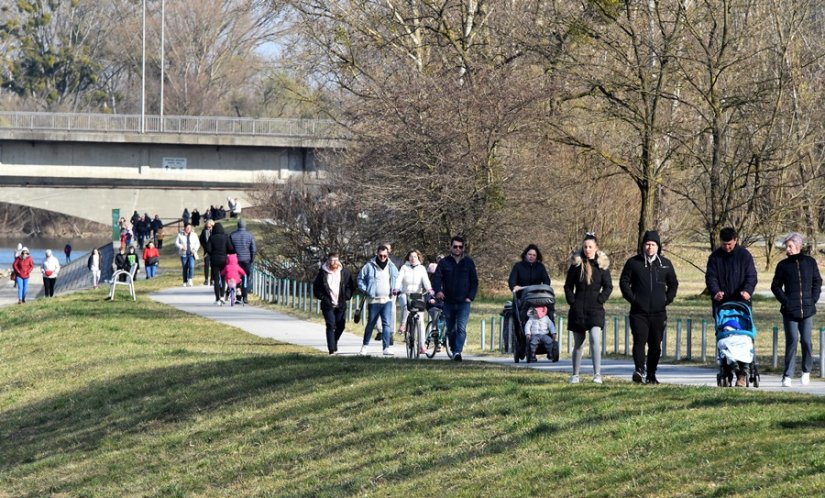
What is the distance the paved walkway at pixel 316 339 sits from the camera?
1817cm

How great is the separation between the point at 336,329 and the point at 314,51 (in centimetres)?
2440

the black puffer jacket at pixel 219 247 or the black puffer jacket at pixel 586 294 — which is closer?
the black puffer jacket at pixel 586 294

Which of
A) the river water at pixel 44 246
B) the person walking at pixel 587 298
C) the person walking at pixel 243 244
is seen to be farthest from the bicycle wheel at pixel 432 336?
the river water at pixel 44 246

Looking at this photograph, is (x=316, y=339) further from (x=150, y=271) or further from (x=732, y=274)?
(x=150, y=271)

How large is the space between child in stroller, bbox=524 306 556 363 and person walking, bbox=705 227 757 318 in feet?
13.0

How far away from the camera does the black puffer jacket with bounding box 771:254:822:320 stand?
16.6 meters

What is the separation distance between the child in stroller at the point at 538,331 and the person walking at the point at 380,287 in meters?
2.60

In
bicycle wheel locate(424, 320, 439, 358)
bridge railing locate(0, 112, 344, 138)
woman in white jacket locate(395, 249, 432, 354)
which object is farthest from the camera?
bridge railing locate(0, 112, 344, 138)

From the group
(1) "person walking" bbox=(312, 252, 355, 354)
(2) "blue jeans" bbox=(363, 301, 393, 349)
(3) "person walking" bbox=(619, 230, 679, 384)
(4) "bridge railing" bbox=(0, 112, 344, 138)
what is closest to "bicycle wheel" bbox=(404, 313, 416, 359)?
(2) "blue jeans" bbox=(363, 301, 393, 349)

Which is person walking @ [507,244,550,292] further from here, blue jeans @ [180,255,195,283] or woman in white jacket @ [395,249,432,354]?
blue jeans @ [180,255,195,283]

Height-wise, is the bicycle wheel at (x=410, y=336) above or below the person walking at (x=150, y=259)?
below

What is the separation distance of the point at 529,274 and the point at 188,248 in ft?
73.4

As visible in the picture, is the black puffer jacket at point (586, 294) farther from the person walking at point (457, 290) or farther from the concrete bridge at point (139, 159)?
the concrete bridge at point (139, 159)

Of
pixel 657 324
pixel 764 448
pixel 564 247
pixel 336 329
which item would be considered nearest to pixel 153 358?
pixel 336 329
